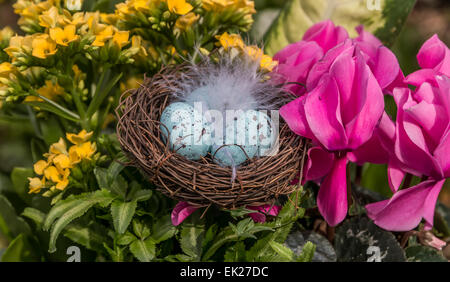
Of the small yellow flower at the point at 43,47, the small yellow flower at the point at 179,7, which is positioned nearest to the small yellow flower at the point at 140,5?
the small yellow flower at the point at 179,7

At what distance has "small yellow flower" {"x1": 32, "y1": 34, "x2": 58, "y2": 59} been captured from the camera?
2.18ft

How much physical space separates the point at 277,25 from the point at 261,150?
15.8 inches

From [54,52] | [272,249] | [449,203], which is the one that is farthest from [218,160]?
[449,203]

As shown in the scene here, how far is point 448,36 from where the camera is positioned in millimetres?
1785

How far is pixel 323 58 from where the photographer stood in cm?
68

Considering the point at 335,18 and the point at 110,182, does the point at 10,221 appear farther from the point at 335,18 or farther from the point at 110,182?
the point at 335,18

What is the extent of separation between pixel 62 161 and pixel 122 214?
131mm

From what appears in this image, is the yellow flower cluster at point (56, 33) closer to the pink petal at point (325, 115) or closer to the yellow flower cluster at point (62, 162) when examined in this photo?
the yellow flower cluster at point (62, 162)

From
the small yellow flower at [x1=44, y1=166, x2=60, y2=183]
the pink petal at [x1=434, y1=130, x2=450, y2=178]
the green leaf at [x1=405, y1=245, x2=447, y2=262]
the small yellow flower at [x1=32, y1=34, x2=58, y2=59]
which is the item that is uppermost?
the small yellow flower at [x1=32, y1=34, x2=58, y2=59]

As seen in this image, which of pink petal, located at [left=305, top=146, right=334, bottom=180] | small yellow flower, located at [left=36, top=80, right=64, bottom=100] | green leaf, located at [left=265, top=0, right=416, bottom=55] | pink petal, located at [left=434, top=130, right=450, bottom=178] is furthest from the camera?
green leaf, located at [left=265, top=0, right=416, bottom=55]

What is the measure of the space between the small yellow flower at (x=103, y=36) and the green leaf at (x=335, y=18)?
38 centimetres

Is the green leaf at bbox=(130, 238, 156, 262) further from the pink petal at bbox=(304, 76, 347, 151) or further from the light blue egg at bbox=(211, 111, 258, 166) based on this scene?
the pink petal at bbox=(304, 76, 347, 151)

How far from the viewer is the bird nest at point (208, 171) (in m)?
0.62

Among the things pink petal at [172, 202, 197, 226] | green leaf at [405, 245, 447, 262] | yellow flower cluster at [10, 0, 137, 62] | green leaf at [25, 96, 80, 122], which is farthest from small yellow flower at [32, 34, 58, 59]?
green leaf at [405, 245, 447, 262]
